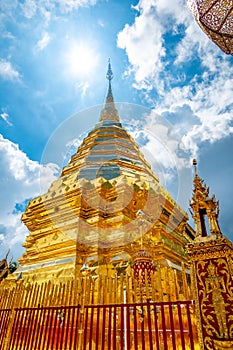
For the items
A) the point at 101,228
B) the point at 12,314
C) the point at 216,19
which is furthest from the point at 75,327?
the point at 216,19

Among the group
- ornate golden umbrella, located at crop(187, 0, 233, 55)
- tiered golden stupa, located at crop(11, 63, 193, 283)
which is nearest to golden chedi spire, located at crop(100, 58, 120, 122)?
tiered golden stupa, located at crop(11, 63, 193, 283)

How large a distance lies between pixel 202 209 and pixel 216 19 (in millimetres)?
4280

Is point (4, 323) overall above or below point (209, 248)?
below

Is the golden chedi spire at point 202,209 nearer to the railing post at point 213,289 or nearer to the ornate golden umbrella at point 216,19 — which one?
the railing post at point 213,289

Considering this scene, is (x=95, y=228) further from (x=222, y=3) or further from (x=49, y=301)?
(x=222, y=3)

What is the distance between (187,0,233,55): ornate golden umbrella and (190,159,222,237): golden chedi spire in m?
3.70

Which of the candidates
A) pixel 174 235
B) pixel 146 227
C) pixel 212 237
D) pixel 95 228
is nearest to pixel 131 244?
pixel 146 227

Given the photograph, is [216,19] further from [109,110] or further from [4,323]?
[109,110]

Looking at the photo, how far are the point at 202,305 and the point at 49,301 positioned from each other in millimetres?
2732

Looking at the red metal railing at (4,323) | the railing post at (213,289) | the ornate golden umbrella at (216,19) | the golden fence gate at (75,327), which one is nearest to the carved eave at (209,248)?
the railing post at (213,289)

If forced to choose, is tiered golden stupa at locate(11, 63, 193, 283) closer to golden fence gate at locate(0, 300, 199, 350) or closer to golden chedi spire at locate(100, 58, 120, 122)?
golden fence gate at locate(0, 300, 199, 350)

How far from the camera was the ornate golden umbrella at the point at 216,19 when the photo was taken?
531cm

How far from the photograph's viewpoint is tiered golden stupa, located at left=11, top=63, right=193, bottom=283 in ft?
23.9

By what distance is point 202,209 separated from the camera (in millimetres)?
3436
